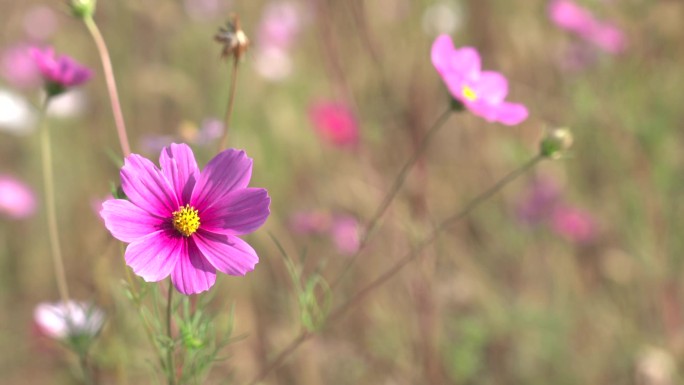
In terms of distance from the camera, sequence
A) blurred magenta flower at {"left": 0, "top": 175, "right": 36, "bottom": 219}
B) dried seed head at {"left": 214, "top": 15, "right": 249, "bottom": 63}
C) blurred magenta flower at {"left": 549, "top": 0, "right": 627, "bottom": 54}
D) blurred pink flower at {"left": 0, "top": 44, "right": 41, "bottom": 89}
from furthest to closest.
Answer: blurred pink flower at {"left": 0, "top": 44, "right": 41, "bottom": 89} < blurred magenta flower at {"left": 0, "top": 175, "right": 36, "bottom": 219} < blurred magenta flower at {"left": 549, "top": 0, "right": 627, "bottom": 54} < dried seed head at {"left": 214, "top": 15, "right": 249, "bottom": 63}

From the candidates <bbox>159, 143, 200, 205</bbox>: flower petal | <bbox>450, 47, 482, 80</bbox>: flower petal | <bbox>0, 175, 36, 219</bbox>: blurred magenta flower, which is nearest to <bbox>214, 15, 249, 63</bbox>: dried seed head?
<bbox>159, 143, 200, 205</bbox>: flower petal

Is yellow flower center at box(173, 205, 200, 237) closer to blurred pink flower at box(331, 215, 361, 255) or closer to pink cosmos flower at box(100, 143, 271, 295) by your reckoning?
pink cosmos flower at box(100, 143, 271, 295)

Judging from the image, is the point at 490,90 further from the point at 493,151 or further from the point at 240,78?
the point at 240,78

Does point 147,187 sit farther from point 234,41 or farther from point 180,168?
point 234,41

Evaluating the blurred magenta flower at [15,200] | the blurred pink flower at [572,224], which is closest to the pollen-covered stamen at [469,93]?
the blurred pink flower at [572,224]

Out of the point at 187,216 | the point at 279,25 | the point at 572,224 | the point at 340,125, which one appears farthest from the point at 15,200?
the point at 187,216

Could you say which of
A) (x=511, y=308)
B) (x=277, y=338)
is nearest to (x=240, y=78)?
(x=277, y=338)
